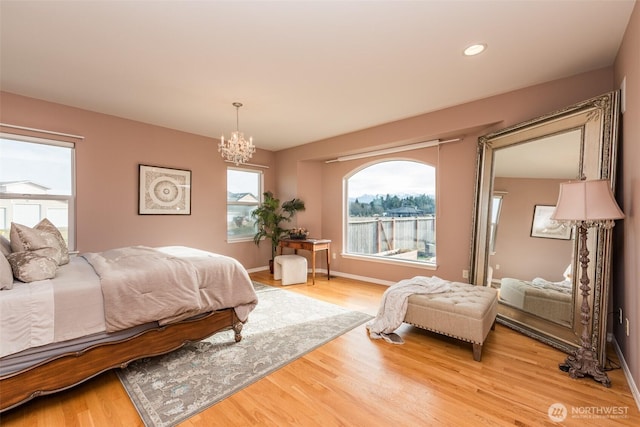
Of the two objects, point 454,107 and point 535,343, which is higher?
point 454,107

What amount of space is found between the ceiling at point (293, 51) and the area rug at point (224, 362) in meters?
2.58

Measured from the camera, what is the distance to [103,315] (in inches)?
73.7

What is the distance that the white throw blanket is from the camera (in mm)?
2701

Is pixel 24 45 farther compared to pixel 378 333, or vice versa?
pixel 378 333

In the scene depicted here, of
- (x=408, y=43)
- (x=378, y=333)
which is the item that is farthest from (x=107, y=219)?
(x=408, y=43)

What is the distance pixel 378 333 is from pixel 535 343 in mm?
1427

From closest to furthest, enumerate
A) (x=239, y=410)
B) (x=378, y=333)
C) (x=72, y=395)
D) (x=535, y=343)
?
(x=239, y=410) → (x=72, y=395) → (x=535, y=343) → (x=378, y=333)

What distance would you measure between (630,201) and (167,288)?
3446mm

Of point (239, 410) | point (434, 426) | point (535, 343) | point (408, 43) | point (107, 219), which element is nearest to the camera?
point (434, 426)

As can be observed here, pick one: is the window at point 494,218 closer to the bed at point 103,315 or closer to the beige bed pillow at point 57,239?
the bed at point 103,315

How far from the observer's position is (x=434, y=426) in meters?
1.59

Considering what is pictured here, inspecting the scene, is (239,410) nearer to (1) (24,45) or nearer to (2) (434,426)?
(2) (434,426)

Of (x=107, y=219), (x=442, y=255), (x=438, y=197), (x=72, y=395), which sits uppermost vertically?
(x=438, y=197)

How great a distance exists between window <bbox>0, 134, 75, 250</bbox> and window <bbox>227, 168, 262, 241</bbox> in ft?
7.47
